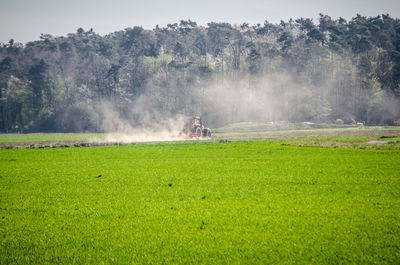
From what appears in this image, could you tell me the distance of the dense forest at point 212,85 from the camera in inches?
3693

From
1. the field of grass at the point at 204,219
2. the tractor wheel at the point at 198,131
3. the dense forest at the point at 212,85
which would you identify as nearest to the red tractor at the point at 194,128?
the tractor wheel at the point at 198,131

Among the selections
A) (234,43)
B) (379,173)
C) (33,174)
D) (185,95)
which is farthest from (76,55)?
(379,173)

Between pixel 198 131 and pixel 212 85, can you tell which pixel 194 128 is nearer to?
pixel 198 131

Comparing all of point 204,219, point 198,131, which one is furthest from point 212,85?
point 204,219

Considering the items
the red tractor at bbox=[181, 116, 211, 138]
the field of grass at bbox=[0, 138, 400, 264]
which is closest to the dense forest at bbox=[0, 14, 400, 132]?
the red tractor at bbox=[181, 116, 211, 138]

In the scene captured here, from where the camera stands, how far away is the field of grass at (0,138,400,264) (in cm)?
750

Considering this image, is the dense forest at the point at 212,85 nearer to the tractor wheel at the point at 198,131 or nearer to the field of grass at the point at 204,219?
the tractor wheel at the point at 198,131

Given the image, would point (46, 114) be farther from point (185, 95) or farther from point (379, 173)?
point (379, 173)

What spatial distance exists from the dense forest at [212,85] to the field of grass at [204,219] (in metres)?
79.5

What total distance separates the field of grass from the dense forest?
261 ft

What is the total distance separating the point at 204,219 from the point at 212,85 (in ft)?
318

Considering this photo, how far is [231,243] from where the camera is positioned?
7.95m

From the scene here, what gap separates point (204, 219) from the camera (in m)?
9.66

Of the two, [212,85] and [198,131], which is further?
[212,85]
